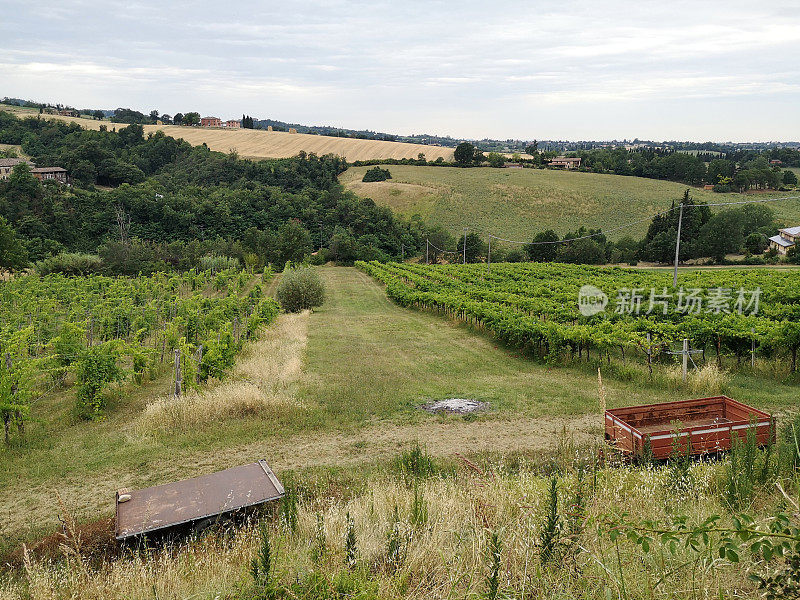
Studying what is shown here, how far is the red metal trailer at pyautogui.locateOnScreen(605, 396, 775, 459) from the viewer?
27.2 feet

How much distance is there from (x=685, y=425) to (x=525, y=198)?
69724 millimetres

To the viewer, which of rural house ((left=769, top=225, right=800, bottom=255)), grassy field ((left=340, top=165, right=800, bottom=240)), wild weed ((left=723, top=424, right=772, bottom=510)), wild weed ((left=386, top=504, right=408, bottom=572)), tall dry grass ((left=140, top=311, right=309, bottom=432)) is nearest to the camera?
wild weed ((left=386, top=504, right=408, bottom=572))

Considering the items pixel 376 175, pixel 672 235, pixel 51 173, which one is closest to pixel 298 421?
pixel 672 235

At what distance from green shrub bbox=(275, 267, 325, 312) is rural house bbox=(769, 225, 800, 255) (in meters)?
47.2

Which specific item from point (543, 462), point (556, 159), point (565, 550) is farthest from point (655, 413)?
point (556, 159)

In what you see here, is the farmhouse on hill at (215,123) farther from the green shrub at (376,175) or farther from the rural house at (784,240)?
the rural house at (784,240)

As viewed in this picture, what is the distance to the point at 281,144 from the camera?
9869cm

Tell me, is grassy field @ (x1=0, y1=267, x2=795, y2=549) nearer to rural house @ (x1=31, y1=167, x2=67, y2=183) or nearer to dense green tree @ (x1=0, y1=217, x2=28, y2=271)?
dense green tree @ (x1=0, y1=217, x2=28, y2=271)

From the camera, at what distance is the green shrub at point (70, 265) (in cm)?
4462

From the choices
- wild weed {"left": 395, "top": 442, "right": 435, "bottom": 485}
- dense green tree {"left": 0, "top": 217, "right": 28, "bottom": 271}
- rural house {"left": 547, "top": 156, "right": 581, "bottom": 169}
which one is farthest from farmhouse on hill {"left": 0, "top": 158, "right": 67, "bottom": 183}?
rural house {"left": 547, "top": 156, "right": 581, "bottom": 169}

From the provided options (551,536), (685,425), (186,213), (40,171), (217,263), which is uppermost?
(40,171)

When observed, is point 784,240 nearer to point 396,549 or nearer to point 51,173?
point 396,549

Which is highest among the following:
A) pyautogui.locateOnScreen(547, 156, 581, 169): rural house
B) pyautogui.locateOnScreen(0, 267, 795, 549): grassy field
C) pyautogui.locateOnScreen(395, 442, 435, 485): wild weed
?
pyautogui.locateOnScreen(547, 156, 581, 169): rural house

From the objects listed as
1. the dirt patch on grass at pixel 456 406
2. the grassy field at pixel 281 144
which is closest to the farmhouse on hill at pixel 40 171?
the grassy field at pixel 281 144
